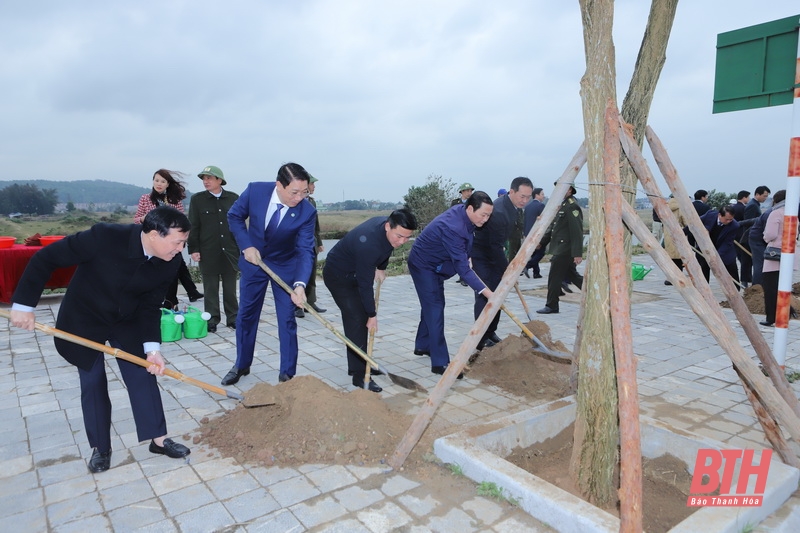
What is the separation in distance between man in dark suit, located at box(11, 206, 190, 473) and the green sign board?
12.7 feet

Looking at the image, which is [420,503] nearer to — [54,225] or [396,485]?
[396,485]

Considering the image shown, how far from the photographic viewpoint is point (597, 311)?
9.44 ft

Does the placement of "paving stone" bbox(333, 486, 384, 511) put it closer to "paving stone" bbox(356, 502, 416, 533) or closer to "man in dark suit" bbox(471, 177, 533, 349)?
"paving stone" bbox(356, 502, 416, 533)

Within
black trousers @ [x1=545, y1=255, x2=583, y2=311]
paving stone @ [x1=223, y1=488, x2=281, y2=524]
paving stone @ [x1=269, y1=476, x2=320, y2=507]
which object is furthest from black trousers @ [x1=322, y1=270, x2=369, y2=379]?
black trousers @ [x1=545, y1=255, x2=583, y2=311]

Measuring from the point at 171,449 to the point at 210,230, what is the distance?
150 inches

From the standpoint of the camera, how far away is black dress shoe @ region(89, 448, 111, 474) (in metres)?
3.13

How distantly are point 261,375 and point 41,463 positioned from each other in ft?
6.50

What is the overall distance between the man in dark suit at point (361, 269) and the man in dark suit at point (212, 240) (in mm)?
2546

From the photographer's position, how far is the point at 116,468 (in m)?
3.19

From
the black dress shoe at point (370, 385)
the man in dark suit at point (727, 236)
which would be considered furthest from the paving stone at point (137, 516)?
the man in dark suit at point (727, 236)

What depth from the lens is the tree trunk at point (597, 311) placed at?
2848 mm

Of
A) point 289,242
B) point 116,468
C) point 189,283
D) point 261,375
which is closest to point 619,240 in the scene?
point 289,242

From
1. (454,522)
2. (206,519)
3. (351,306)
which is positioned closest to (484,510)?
(454,522)

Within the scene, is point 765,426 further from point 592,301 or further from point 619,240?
point 619,240
